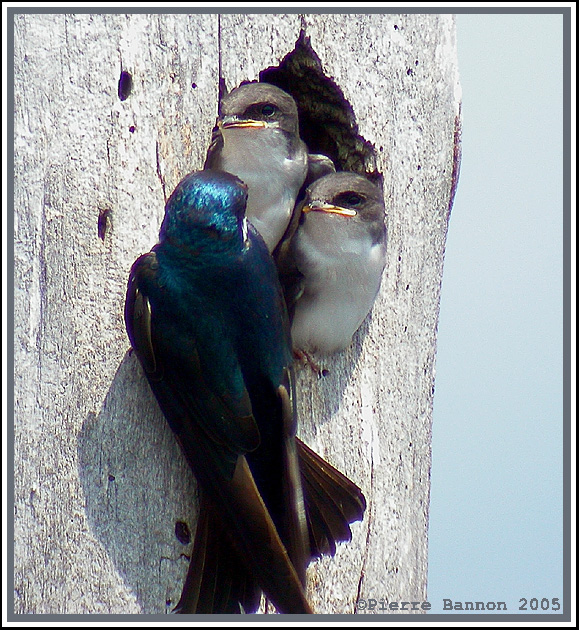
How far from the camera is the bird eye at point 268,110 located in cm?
191

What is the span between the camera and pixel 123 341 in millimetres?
1621

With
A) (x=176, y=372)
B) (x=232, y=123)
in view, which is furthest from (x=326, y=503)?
(x=232, y=123)

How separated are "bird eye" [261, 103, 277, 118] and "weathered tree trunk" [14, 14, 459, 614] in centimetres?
7

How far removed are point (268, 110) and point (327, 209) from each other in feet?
0.78

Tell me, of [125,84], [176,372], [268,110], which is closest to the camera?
[176,372]

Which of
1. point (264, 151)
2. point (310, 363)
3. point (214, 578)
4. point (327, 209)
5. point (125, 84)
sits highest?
point (125, 84)

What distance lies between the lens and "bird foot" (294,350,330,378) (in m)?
1.89

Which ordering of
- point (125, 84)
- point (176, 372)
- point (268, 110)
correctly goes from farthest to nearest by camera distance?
point (268, 110) → point (125, 84) → point (176, 372)

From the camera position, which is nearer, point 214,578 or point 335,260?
point 214,578

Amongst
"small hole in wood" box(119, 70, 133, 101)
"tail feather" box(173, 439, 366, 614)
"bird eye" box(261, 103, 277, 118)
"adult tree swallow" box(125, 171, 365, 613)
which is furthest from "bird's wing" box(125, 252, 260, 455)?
"bird eye" box(261, 103, 277, 118)

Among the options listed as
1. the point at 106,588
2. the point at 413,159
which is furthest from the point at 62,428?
the point at 413,159

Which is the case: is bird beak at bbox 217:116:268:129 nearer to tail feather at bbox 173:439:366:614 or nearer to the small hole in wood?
the small hole in wood

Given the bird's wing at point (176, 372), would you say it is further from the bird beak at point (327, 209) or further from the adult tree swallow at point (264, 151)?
the bird beak at point (327, 209)

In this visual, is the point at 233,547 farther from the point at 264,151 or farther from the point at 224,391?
the point at 264,151
